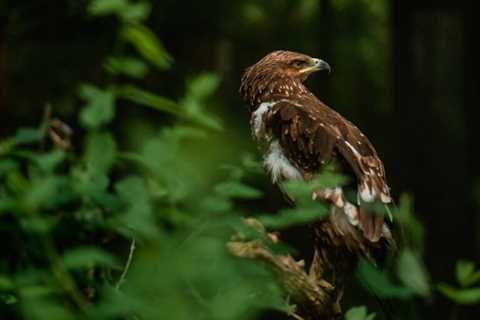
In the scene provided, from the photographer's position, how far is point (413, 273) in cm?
161

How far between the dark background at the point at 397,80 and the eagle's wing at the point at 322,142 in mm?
2899

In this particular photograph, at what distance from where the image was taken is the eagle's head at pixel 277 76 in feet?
13.5

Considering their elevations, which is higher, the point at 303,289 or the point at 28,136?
the point at 28,136

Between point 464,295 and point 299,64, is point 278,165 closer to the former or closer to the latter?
point 299,64

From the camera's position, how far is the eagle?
3.63 metres

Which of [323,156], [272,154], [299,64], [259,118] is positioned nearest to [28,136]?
[323,156]

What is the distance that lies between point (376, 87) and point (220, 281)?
27.3 feet

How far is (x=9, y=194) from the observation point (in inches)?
74.7

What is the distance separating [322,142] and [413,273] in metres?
2.18

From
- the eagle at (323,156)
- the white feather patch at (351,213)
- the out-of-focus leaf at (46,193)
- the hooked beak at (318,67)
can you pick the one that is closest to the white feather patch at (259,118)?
the eagle at (323,156)

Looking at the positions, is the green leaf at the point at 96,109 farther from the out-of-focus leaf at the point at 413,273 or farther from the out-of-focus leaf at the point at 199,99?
the out-of-focus leaf at the point at 413,273

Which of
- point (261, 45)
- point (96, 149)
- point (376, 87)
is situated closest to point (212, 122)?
point (96, 149)

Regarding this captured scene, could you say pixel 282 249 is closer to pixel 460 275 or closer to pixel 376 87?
pixel 460 275

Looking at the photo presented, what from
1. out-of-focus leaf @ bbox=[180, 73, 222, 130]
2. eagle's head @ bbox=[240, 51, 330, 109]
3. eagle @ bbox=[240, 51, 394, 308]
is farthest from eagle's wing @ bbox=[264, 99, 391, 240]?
out-of-focus leaf @ bbox=[180, 73, 222, 130]
